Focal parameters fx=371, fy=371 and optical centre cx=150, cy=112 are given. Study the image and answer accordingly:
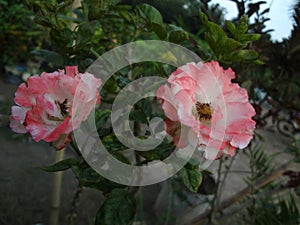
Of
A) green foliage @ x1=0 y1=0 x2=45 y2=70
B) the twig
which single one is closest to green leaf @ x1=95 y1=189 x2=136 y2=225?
the twig

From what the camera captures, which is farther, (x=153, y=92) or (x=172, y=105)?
(x=153, y=92)

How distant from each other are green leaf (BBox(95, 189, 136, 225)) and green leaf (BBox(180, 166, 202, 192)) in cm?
12

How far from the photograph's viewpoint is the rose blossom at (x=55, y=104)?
0.50m

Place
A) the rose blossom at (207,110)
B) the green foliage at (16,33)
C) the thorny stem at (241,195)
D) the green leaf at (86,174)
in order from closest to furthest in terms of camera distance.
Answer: the rose blossom at (207,110)
the green leaf at (86,174)
the thorny stem at (241,195)
the green foliage at (16,33)

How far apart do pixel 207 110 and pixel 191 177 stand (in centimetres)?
12

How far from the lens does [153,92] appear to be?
2.19 feet

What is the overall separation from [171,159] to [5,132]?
2.00 metres

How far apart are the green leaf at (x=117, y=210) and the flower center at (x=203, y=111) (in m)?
0.21

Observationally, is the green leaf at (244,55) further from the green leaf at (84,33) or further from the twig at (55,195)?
the twig at (55,195)

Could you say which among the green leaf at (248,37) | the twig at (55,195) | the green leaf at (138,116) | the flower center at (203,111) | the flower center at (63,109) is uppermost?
the green leaf at (248,37)

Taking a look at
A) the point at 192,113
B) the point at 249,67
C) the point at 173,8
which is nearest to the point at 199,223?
the point at 249,67

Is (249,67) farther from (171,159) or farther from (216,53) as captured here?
(171,159)

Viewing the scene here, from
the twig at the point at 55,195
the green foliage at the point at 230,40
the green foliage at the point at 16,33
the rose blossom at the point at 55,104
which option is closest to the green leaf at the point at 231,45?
the green foliage at the point at 230,40

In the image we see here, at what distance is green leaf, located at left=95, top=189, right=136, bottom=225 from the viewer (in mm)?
615
